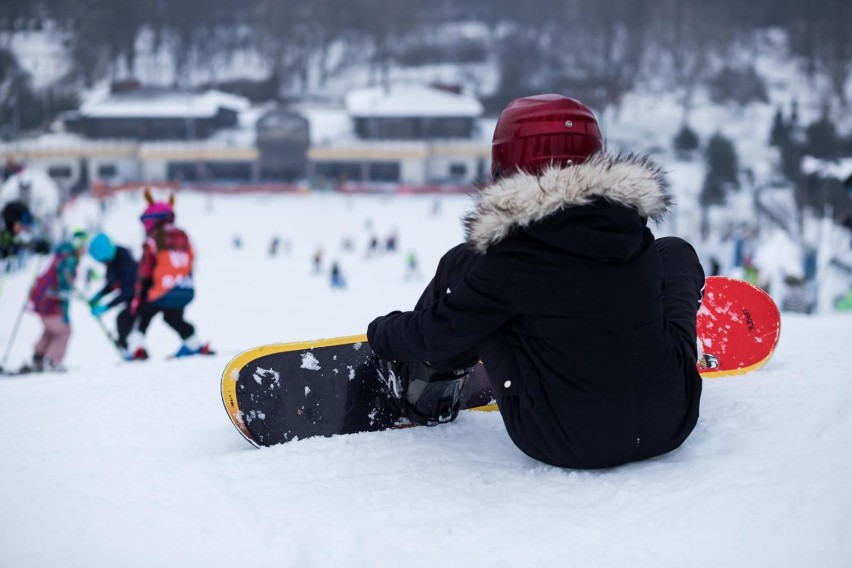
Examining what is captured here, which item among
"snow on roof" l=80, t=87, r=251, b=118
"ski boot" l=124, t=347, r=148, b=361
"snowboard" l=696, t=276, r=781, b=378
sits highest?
"snow on roof" l=80, t=87, r=251, b=118

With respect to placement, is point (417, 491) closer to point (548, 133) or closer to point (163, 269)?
point (548, 133)

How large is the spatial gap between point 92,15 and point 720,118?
3907cm

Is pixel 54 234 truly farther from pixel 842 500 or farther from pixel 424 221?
pixel 842 500

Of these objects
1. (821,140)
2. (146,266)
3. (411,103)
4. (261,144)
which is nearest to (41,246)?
(146,266)

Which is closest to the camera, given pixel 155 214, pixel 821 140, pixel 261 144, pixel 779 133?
pixel 155 214

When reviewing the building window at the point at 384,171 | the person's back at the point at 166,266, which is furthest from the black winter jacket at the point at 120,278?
the building window at the point at 384,171

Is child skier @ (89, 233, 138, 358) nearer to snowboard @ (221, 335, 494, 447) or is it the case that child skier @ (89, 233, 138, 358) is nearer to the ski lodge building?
snowboard @ (221, 335, 494, 447)

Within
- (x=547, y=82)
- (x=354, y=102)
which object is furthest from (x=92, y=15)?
(x=547, y=82)

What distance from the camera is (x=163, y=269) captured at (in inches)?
159

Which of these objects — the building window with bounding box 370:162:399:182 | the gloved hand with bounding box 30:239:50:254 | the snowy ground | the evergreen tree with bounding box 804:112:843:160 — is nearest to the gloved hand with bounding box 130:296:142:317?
the gloved hand with bounding box 30:239:50:254

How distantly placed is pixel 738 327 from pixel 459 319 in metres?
1.22

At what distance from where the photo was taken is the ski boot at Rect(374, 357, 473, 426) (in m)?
1.79

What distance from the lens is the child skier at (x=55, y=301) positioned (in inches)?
183

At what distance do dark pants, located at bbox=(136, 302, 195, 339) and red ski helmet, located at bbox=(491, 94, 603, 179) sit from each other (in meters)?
3.07
